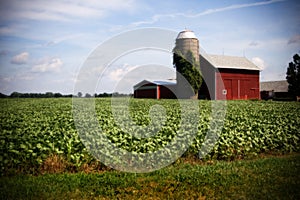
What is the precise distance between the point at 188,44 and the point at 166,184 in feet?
118

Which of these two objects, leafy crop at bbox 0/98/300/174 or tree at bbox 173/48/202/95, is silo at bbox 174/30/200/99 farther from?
leafy crop at bbox 0/98/300/174

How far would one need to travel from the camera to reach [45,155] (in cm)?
756

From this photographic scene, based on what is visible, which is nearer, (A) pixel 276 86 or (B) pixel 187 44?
(B) pixel 187 44

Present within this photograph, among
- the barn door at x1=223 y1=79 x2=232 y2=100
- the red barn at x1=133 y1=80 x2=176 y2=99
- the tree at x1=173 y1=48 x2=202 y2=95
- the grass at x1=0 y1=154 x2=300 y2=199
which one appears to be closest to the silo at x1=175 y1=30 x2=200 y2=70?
the tree at x1=173 y1=48 x2=202 y2=95

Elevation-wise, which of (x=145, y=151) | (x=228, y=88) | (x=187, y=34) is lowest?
(x=145, y=151)

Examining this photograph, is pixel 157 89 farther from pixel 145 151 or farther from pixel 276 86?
pixel 145 151

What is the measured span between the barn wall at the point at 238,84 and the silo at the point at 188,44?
4369 millimetres

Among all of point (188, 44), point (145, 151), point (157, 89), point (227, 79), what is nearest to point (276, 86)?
point (227, 79)

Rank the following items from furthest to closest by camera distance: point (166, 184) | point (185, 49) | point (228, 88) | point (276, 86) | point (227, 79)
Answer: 1. point (276, 86)
2. point (227, 79)
3. point (228, 88)
4. point (185, 49)
5. point (166, 184)

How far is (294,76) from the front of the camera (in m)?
49.2

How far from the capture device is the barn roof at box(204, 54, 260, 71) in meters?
41.8

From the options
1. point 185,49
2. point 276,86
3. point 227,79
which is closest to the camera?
point 185,49

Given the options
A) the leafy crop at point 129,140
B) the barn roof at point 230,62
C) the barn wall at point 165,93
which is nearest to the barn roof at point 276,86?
the barn roof at point 230,62

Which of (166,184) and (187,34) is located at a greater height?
(187,34)
